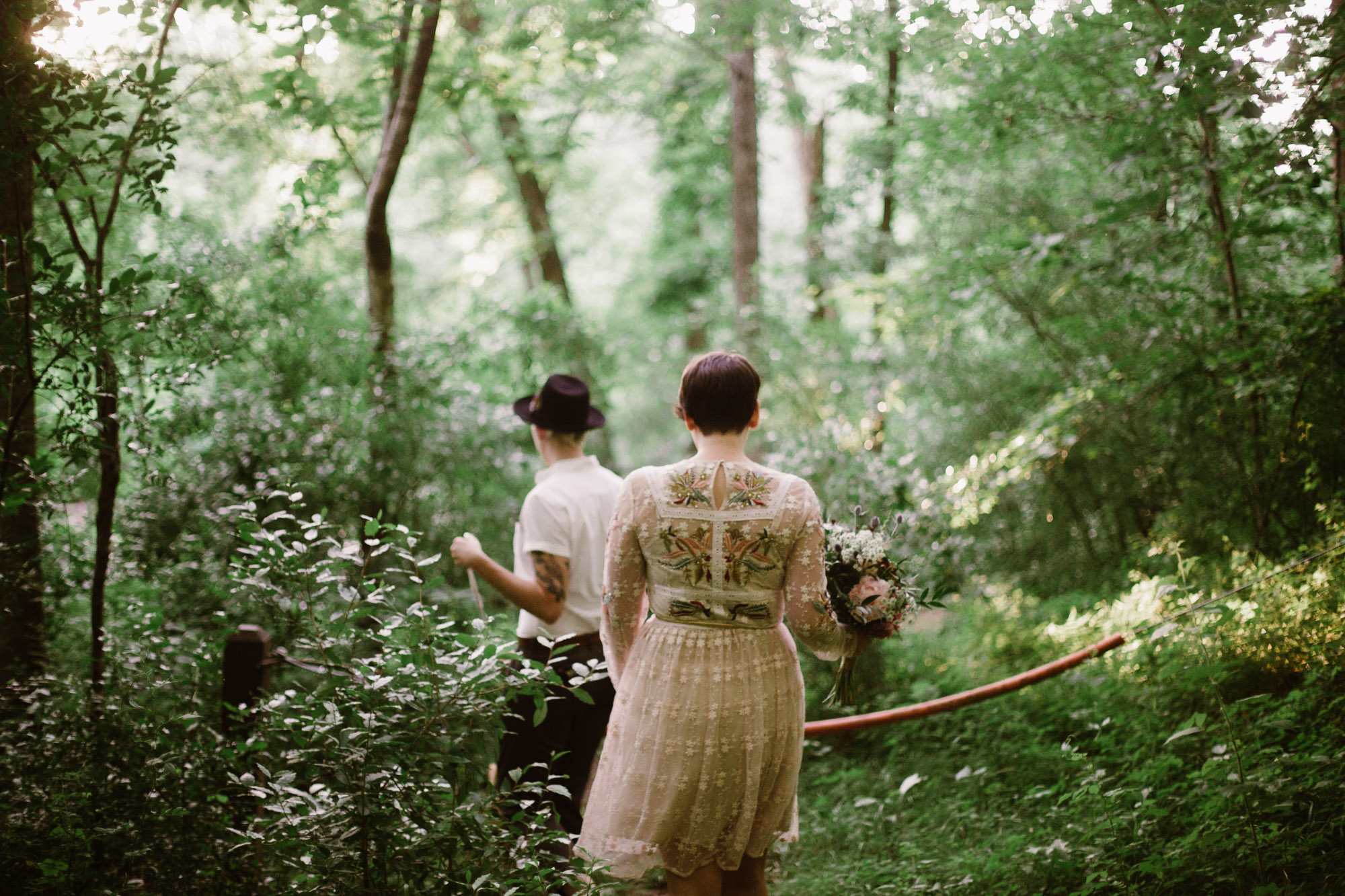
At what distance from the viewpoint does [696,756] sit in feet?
8.98

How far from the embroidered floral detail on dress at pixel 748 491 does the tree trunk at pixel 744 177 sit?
9.16 metres

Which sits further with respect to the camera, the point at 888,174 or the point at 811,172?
the point at 811,172

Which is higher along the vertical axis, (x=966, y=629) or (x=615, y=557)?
(x=615, y=557)

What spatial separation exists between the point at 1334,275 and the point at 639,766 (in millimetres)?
4263

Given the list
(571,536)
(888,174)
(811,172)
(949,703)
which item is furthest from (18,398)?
(811,172)

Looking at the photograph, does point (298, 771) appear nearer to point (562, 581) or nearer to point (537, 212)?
point (562, 581)

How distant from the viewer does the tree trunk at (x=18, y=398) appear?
292 centimetres

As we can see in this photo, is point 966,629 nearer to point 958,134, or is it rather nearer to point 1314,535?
point 1314,535

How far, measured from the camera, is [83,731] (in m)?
3.38

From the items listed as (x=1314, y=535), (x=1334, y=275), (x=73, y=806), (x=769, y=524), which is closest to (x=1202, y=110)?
(x=1334, y=275)

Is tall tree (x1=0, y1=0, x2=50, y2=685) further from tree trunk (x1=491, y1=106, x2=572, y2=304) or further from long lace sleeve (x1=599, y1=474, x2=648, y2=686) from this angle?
tree trunk (x1=491, y1=106, x2=572, y2=304)

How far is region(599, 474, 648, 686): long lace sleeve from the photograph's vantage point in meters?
2.80

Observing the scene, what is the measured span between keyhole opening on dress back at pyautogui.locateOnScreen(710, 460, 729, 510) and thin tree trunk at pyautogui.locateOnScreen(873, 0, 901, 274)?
8.07 meters

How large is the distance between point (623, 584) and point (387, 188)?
4300mm
